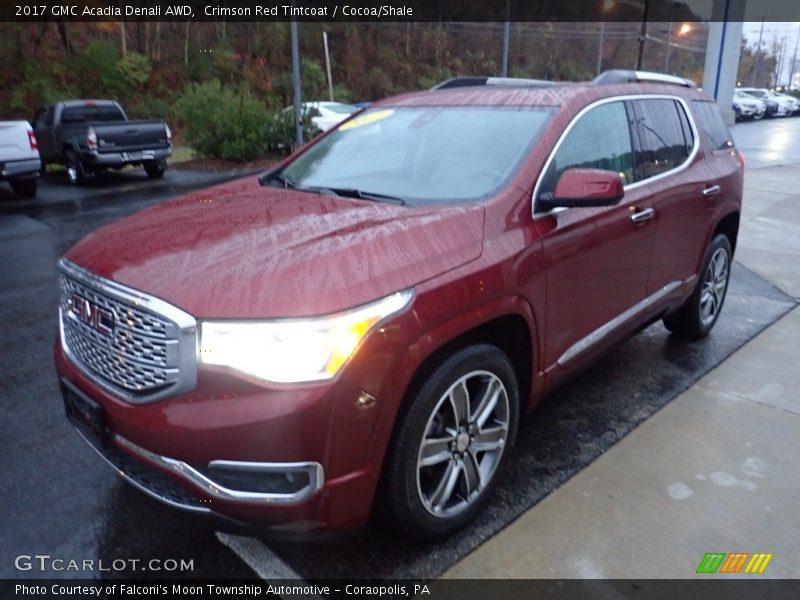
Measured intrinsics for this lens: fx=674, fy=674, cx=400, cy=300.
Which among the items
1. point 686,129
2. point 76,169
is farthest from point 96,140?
point 686,129

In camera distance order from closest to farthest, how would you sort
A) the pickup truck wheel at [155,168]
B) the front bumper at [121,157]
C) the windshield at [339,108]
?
the front bumper at [121,157], the pickup truck wheel at [155,168], the windshield at [339,108]

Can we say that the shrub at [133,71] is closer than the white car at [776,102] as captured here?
Yes

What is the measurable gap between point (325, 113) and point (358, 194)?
1778 centimetres

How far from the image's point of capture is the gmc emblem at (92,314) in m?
2.43

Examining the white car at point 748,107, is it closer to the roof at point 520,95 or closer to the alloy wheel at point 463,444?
the roof at point 520,95

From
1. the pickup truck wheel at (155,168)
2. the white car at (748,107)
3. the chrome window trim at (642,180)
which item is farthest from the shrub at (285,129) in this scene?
the white car at (748,107)

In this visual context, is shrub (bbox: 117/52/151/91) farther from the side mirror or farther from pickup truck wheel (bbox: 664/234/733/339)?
the side mirror

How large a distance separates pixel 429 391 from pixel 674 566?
1.23 meters

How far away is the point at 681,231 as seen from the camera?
424 cm

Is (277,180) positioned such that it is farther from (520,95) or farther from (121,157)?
(121,157)

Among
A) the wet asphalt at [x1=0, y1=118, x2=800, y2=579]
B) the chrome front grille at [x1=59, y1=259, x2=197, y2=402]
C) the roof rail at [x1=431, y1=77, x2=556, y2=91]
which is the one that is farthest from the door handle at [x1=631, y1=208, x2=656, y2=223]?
the chrome front grille at [x1=59, y1=259, x2=197, y2=402]

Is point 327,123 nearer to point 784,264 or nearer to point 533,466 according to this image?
point 784,264

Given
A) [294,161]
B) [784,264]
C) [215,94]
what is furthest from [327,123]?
[294,161]

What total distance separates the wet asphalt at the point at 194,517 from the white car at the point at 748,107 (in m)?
33.5
